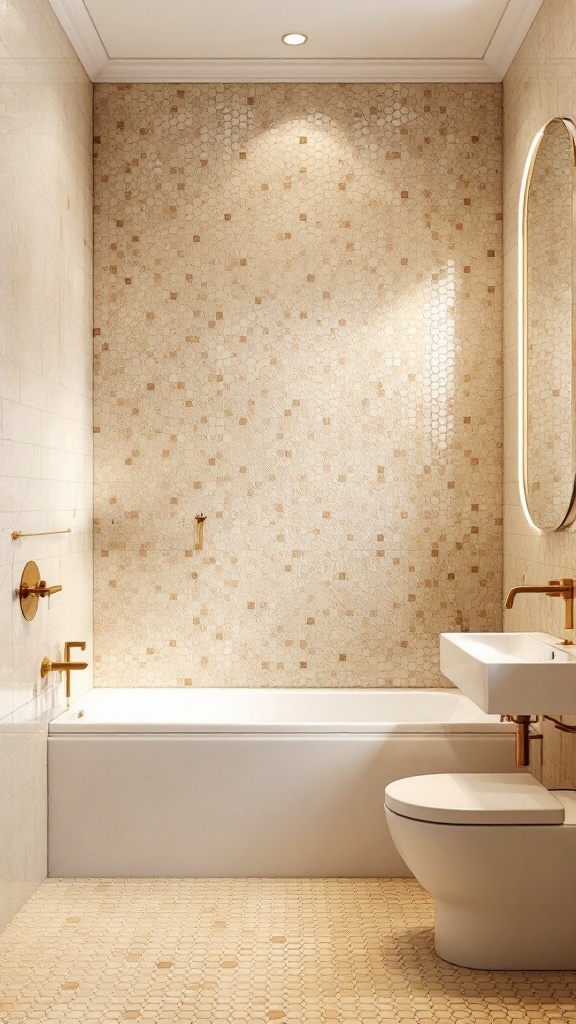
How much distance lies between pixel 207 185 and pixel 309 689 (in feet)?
7.06

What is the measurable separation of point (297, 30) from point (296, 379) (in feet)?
4.40

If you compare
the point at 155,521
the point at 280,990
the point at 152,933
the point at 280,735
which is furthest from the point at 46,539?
the point at 280,990

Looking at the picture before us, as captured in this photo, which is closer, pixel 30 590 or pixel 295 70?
pixel 30 590

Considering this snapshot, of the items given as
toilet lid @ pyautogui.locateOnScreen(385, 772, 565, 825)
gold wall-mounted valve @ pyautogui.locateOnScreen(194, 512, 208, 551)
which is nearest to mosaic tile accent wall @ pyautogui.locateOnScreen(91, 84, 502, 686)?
gold wall-mounted valve @ pyautogui.locateOnScreen(194, 512, 208, 551)

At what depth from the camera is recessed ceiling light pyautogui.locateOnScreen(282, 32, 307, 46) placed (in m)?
3.68

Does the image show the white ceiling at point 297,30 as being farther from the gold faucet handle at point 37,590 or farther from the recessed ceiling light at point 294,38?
the gold faucet handle at point 37,590

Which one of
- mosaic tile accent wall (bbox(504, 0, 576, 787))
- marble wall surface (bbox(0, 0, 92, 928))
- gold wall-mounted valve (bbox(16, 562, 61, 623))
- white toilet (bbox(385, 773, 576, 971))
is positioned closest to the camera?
white toilet (bbox(385, 773, 576, 971))

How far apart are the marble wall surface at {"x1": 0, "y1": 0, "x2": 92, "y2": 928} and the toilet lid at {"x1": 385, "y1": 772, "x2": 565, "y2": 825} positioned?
118 centimetres

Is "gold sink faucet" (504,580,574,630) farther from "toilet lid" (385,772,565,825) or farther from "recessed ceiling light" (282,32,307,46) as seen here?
"recessed ceiling light" (282,32,307,46)

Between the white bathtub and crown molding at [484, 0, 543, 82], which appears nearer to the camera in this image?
the white bathtub

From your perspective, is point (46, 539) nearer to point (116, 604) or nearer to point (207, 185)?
point (116, 604)

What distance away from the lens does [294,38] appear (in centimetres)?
371

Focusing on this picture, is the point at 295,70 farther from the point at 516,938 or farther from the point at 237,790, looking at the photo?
the point at 516,938

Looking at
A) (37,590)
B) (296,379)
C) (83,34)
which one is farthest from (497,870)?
(83,34)
